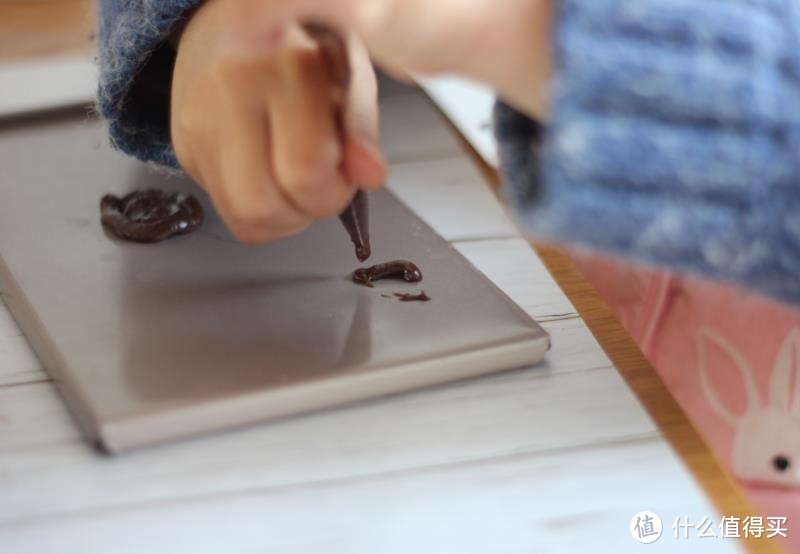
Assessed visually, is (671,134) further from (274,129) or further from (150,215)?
(150,215)

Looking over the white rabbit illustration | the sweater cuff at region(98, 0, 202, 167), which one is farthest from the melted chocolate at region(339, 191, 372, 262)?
the white rabbit illustration

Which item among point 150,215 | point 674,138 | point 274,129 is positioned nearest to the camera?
point 674,138

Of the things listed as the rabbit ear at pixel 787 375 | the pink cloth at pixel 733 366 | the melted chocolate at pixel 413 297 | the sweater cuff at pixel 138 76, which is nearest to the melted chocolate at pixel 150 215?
the sweater cuff at pixel 138 76

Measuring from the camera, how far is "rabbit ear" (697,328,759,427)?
0.63 metres

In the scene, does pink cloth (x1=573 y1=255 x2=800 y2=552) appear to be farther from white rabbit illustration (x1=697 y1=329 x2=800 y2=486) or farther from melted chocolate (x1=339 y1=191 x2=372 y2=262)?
melted chocolate (x1=339 y1=191 x2=372 y2=262)

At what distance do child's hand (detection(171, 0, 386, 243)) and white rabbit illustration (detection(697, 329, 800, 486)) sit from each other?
290 millimetres

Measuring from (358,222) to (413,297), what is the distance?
0.17 feet

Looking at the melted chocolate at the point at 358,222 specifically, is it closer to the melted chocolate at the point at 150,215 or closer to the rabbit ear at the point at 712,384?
the melted chocolate at the point at 150,215

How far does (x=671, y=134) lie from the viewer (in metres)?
0.36

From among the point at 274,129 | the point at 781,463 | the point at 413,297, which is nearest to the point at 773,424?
the point at 781,463

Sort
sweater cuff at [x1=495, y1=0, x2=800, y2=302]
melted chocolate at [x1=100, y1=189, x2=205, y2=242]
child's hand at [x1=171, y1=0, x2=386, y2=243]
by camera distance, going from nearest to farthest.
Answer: sweater cuff at [x1=495, y1=0, x2=800, y2=302] < child's hand at [x1=171, y1=0, x2=386, y2=243] < melted chocolate at [x1=100, y1=189, x2=205, y2=242]

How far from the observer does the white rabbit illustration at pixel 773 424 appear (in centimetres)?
60

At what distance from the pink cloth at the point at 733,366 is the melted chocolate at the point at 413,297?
0.17 meters

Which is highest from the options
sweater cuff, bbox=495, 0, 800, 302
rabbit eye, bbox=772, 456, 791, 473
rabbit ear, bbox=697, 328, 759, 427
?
sweater cuff, bbox=495, 0, 800, 302
